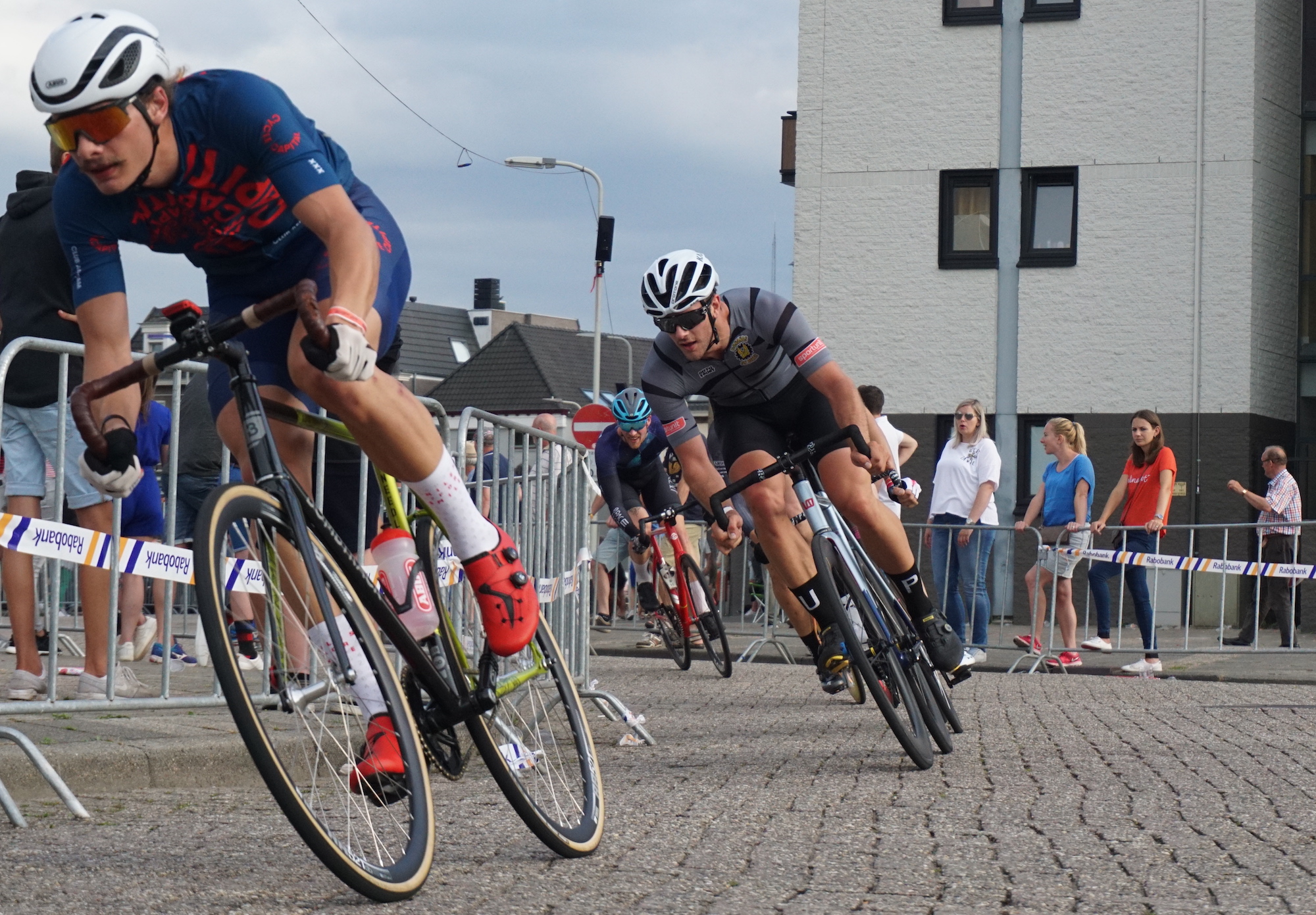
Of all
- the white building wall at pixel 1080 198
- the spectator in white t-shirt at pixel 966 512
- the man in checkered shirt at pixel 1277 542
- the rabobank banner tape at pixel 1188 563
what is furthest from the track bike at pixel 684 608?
the white building wall at pixel 1080 198

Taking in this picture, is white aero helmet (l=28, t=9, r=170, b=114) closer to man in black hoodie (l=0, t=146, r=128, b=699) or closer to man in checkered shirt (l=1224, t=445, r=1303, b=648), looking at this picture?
man in black hoodie (l=0, t=146, r=128, b=699)

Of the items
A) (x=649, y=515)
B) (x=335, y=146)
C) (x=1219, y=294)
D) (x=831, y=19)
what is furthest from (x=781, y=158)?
(x=335, y=146)

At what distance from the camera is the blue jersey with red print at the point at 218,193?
12.8ft

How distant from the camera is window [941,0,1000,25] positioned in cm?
2344

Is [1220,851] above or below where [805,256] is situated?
below

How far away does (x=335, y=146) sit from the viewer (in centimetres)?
438

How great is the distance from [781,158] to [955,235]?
8.17m

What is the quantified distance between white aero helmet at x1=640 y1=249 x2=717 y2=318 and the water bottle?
3.00m

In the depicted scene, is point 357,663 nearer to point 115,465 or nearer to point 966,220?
point 115,465

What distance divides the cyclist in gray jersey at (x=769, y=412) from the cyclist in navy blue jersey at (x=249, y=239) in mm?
2802

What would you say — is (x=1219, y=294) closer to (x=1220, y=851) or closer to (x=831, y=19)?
(x=831, y=19)

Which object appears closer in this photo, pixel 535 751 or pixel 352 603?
pixel 352 603

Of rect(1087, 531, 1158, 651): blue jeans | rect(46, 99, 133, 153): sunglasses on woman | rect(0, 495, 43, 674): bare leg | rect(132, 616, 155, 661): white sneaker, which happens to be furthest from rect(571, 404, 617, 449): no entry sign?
rect(46, 99, 133, 153): sunglasses on woman

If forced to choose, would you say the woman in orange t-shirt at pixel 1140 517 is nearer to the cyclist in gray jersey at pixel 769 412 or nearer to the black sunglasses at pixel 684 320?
the cyclist in gray jersey at pixel 769 412
